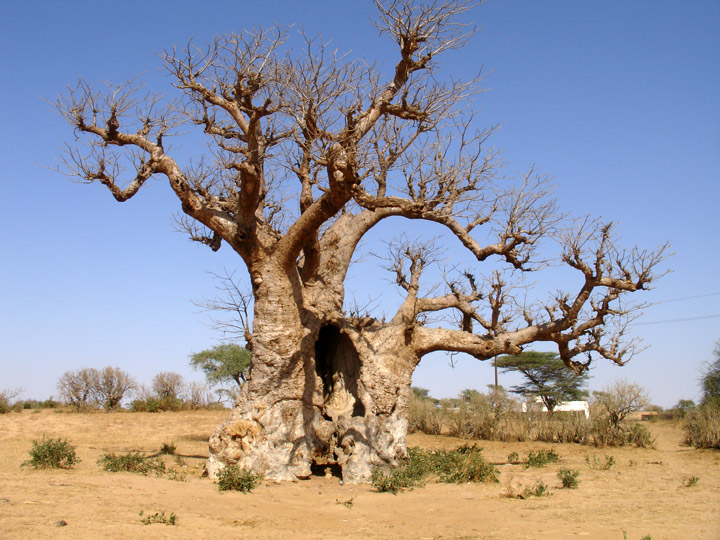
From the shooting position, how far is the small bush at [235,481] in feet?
24.1

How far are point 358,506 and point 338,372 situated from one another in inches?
137

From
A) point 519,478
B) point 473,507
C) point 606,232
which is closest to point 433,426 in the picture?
point 519,478

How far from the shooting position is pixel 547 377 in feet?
82.4

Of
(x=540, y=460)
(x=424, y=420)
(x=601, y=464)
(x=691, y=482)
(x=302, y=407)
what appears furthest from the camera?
(x=424, y=420)

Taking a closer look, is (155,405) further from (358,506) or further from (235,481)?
(358,506)

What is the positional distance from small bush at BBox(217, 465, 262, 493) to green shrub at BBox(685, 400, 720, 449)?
31.8ft

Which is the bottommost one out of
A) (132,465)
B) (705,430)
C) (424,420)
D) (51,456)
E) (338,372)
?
(132,465)

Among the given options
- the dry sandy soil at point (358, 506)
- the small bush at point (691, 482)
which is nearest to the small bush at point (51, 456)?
the dry sandy soil at point (358, 506)

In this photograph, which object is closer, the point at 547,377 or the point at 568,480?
the point at 568,480

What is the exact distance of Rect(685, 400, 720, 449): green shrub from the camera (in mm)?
11984

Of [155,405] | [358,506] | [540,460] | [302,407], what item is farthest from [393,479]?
[155,405]

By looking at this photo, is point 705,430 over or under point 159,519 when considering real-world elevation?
over

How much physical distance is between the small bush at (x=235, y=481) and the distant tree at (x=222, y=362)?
18.8 meters

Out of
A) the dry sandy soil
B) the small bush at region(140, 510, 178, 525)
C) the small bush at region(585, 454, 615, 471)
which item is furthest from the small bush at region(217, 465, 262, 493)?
the small bush at region(585, 454, 615, 471)
